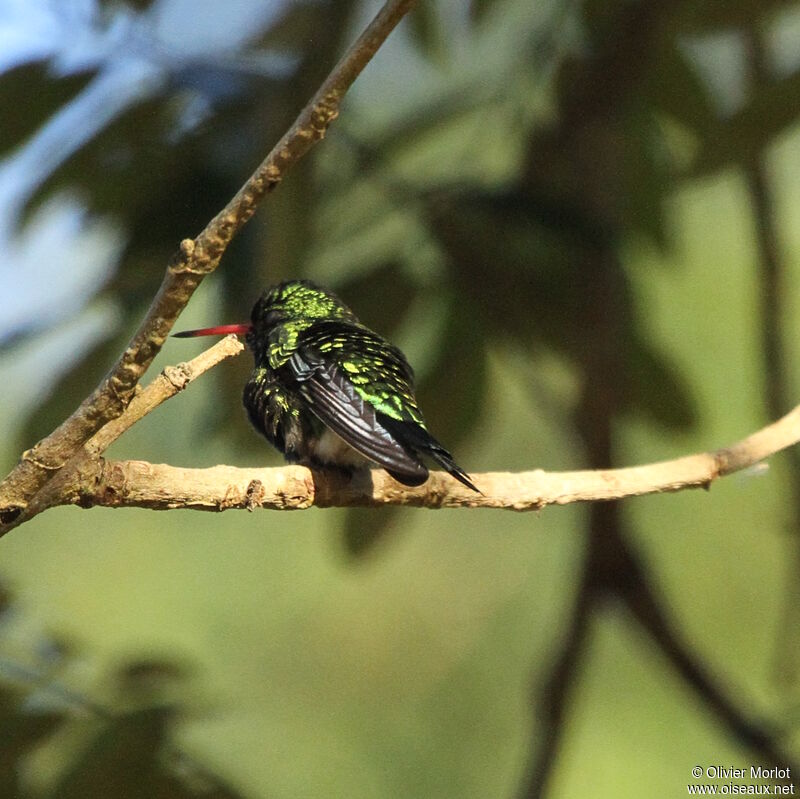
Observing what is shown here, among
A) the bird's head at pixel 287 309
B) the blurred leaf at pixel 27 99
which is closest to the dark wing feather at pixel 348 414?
the bird's head at pixel 287 309

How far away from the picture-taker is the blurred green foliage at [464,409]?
77.0 inches

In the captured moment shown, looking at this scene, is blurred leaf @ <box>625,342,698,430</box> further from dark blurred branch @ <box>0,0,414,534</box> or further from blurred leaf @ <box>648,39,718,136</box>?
dark blurred branch @ <box>0,0,414,534</box>

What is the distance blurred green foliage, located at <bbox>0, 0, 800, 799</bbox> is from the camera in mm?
1957

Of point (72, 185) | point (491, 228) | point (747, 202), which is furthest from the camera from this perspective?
point (747, 202)

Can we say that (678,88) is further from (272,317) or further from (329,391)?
(329,391)

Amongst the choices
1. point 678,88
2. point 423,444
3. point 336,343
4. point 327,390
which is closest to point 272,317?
point 336,343

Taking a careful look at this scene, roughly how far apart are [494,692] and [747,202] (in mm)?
1590

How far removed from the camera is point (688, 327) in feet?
9.06

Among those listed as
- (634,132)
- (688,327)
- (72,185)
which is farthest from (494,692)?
(72,185)

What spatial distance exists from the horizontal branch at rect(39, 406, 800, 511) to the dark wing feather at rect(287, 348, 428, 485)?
85 mm

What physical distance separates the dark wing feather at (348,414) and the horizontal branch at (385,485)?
0.28 feet

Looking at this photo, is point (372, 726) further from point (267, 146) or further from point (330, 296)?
point (267, 146)

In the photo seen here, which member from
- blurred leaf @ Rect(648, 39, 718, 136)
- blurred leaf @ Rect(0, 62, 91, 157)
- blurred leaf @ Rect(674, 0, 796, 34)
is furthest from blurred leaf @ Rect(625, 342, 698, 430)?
blurred leaf @ Rect(0, 62, 91, 157)

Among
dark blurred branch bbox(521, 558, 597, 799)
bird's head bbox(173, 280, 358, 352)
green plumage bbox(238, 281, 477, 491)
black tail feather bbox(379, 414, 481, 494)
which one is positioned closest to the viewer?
black tail feather bbox(379, 414, 481, 494)
